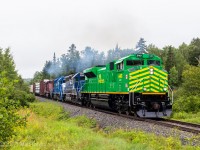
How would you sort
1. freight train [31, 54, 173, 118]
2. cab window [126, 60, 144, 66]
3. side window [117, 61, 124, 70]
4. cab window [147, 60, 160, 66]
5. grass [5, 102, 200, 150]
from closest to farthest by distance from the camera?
1. grass [5, 102, 200, 150]
2. freight train [31, 54, 173, 118]
3. cab window [126, 60, 144, 66]
4. cab window [147, 60, 160, 66]
5. side window [117, 61, 124, 70]

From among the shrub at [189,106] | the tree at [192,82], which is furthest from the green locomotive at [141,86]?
the tree at [192,82]

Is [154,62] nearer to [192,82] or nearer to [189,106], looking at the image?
[189,106]

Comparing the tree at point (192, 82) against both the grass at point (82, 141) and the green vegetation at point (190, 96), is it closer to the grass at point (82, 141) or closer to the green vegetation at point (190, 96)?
the green vegetation at point (190, 96)

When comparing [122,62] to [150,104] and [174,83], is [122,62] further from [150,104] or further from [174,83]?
[174,83]

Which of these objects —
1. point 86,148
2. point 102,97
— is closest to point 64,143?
point 86,148

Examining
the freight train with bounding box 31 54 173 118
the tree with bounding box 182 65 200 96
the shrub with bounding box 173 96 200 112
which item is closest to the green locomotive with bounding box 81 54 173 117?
the freight train with bounding box 31 54 173 118

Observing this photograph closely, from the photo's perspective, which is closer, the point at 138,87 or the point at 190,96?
the point at 138,87

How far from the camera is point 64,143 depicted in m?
10.1

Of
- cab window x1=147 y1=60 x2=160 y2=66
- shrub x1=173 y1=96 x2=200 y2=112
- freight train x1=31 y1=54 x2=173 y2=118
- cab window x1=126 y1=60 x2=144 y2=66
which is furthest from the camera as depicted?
shrub x1=173 y1=96 x2=200 y2=112

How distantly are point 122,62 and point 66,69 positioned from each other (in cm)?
4409

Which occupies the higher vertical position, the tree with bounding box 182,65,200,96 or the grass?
the tree with bounding box 182,65,200,96

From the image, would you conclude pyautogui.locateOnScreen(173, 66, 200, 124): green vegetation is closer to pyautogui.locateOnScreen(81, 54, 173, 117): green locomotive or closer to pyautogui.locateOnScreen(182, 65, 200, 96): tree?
pyautogui.locateOnScreen(182, 65, 200, 96): tree

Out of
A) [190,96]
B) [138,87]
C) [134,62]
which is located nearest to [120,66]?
[134,62]

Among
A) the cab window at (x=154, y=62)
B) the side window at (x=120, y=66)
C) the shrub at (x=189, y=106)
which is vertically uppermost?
the cab window at (x=154, y=62)
